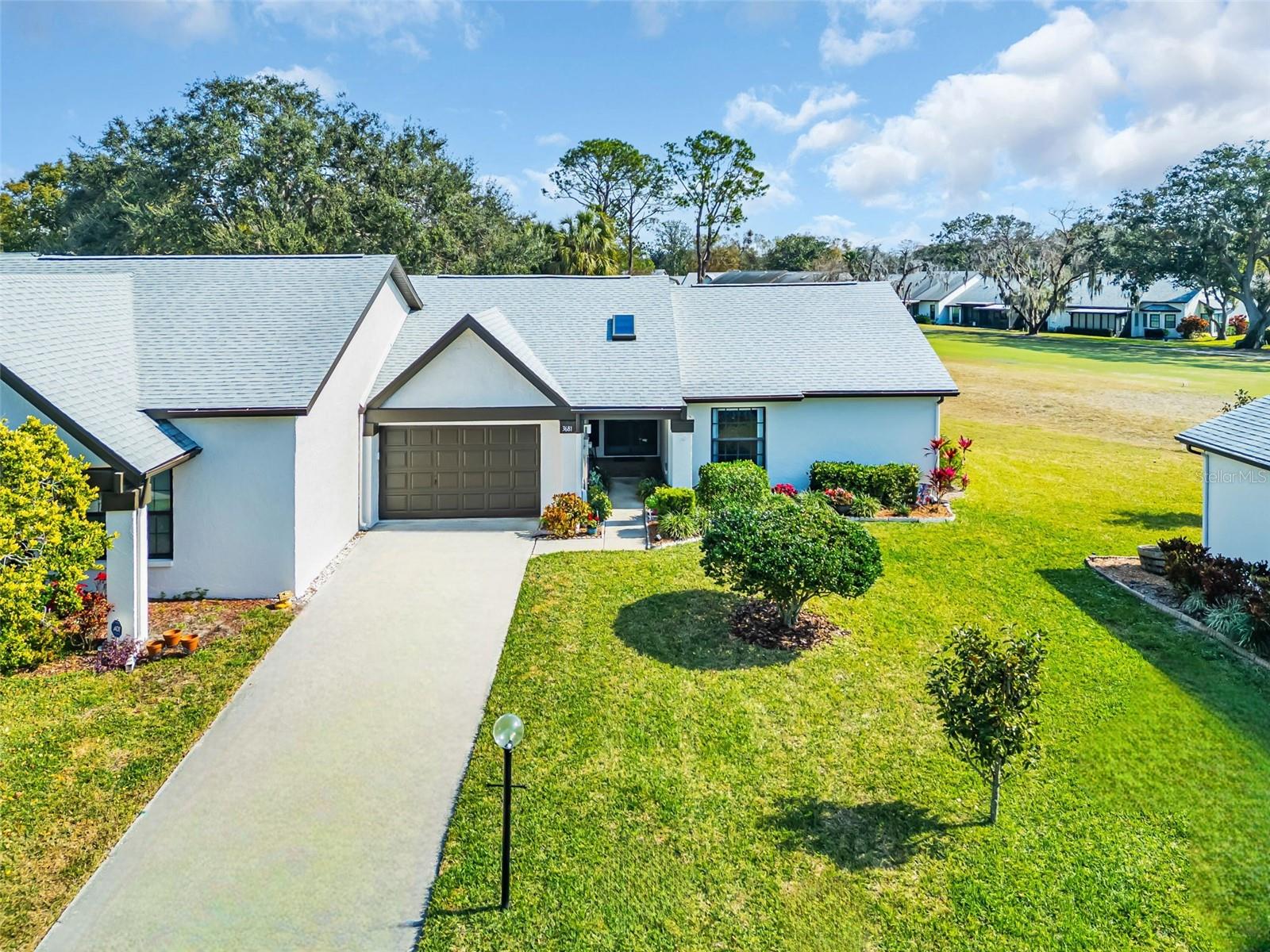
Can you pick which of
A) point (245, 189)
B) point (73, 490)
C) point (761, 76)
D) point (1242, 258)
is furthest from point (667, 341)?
point (1242, 258)

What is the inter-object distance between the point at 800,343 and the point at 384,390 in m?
10.9

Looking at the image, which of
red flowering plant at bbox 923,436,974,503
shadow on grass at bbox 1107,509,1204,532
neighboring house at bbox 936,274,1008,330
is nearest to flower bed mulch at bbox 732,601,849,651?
red flowering plant at bbox 923,436,974,503

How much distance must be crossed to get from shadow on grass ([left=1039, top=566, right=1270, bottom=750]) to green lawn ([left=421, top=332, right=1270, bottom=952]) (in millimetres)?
56

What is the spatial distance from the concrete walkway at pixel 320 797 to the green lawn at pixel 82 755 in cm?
24

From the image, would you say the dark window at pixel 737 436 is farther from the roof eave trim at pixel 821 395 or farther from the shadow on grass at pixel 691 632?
the shadow on grass at pixel 691 632

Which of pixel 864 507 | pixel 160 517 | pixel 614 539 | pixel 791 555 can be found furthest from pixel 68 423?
pixel 864 507

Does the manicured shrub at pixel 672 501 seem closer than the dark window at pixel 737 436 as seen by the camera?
Yes

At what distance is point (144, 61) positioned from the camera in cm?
3070

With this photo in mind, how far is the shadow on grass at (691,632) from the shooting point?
39.2 feet

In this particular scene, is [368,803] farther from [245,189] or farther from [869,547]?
[245,189]

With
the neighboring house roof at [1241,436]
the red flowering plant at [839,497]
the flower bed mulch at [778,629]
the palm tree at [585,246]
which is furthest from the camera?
the palm tree at [585,246]

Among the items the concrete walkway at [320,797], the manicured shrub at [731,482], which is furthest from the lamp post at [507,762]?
the manicured shrub at [731,482]

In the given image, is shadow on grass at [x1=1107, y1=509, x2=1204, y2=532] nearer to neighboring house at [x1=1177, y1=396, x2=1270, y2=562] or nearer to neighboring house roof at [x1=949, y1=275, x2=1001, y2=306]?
neighboring house at [x1=1177, y1=396, x2=1270, y2=562]

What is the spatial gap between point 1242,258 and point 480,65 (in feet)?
199
